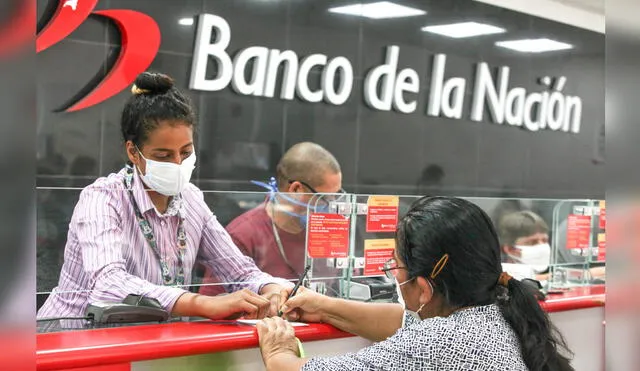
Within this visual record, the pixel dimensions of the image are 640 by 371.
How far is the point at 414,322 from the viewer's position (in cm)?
169

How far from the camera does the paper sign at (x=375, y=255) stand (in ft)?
8.69

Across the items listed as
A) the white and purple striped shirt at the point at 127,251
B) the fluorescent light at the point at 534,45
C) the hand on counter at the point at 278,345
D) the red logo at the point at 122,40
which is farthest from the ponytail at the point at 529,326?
the fluorescent light at the point at 534,45

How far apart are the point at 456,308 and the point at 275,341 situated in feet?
1.57

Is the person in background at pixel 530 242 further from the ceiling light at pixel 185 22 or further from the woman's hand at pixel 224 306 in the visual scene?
the ceiling light at pixel 185 22

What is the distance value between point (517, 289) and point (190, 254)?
1.13 meters

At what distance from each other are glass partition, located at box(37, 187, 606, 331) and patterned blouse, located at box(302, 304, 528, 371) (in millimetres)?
780

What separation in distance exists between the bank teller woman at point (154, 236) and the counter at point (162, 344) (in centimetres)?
10

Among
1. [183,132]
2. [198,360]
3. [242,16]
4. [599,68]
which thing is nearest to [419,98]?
[242,16]

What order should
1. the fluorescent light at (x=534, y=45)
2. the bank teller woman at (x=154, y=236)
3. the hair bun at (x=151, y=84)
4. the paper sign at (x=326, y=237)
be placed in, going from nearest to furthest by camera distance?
the bank teller woman at (x=154, y=236), the hair bun at (x=151, y=84), the paper sign at (x=326, y=237), the fluorescent light at (x=534, y=45)

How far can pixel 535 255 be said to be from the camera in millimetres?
3451

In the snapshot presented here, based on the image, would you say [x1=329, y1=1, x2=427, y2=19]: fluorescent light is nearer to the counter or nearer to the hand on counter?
the counter

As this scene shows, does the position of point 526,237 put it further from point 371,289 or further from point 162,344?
point 162,344

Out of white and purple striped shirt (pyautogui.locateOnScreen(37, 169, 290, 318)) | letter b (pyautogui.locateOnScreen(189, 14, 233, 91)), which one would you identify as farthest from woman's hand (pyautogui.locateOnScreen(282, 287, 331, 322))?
letter b (pyautogui.locateOnScreen(189, 14, 233, 91))

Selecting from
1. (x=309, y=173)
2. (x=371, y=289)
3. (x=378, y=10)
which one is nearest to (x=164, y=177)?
(x=371, y=289)
